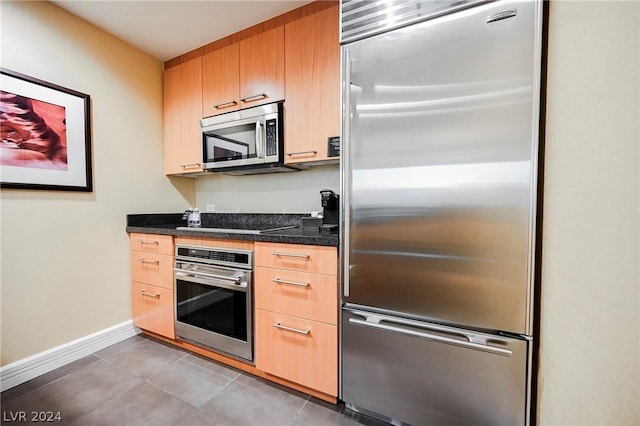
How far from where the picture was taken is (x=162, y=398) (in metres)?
1.47

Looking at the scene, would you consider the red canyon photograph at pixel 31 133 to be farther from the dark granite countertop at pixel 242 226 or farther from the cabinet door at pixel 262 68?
the cabinet door at pixel 262 68

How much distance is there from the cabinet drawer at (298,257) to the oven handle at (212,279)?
207 millimetres

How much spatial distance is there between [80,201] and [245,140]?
50.2 inches

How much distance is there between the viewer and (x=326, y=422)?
1.30 meters

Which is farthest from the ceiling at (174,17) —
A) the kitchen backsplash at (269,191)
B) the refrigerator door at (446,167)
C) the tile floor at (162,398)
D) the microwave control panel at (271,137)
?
the tile floor at (162,398)

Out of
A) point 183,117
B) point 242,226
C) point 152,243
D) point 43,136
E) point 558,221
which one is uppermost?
point 183,117

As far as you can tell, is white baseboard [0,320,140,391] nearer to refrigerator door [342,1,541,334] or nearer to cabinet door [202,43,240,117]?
cabinet door [202,43,240,117]

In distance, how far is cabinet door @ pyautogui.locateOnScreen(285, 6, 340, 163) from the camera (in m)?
1.63

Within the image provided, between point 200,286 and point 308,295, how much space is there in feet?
2.94

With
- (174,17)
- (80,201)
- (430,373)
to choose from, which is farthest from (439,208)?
(80,201)

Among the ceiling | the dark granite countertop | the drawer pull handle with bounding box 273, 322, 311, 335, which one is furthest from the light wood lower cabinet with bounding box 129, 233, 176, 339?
the ceiling

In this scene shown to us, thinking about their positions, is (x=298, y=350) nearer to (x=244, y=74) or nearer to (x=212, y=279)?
(x=212, y=279)

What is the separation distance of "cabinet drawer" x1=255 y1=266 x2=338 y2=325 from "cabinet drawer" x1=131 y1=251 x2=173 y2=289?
864 mm

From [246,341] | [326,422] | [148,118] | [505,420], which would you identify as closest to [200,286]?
[246,341]
